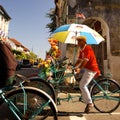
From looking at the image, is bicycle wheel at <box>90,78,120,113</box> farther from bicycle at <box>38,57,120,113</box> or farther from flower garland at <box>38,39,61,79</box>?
flower garland at <box>38,39,61,79</box>

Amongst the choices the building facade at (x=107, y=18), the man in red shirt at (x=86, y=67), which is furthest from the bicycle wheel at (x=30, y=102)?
the building facade at (x=107, y=18)

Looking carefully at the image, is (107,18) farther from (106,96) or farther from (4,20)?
(4,20)

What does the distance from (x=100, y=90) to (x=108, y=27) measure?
7.55m

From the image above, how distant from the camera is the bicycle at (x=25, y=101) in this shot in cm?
374

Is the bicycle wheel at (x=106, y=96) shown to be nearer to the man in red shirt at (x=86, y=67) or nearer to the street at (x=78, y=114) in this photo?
the street at (x=78, y=114)

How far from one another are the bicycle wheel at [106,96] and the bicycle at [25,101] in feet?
8.56

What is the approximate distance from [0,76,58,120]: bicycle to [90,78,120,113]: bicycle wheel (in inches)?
103

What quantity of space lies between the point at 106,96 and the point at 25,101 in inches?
117

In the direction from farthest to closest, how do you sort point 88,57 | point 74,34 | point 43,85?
point 74,34
point 43,85
point 88,57

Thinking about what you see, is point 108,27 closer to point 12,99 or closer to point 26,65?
point 12,99

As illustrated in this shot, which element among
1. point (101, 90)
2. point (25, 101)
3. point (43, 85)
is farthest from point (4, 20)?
point (25, 101)

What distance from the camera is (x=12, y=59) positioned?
12.8 feet

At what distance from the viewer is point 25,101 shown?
151 inches

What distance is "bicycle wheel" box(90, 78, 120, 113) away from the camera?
20.5 ft
